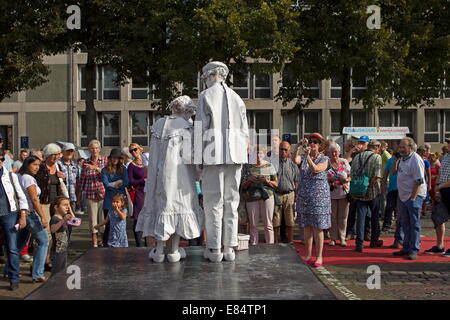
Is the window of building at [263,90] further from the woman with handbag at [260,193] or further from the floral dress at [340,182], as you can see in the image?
the woman with handbag at [260,193]

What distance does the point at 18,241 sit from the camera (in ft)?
28.3

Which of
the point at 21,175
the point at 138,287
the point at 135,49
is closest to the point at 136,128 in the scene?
the point at 135,49

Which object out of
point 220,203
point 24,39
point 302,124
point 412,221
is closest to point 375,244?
point 412,221

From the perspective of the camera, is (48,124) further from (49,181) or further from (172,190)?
(172,190)

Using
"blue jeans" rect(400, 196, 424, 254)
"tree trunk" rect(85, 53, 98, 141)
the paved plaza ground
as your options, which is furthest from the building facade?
the paved plaza ground

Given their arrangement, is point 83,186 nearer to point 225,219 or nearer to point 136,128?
point 225,219

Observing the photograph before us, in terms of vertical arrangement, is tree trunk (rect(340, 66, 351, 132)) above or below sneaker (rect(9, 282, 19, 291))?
above

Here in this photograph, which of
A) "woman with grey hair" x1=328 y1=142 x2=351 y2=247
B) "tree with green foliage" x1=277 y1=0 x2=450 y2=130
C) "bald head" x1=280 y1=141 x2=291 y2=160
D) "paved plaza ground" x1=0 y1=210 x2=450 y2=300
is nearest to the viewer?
"paved plaza ground" x1=0 y1=210 x2=450 y2=300

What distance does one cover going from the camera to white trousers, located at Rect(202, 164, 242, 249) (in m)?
6.69

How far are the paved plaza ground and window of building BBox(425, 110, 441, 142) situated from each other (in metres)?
34.0

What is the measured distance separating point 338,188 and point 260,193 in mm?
2064

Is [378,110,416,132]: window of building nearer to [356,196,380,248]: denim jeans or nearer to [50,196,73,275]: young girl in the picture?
[356,196,380,248]: denim jeans

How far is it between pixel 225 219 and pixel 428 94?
1658cm

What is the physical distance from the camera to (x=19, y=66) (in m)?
19.4
